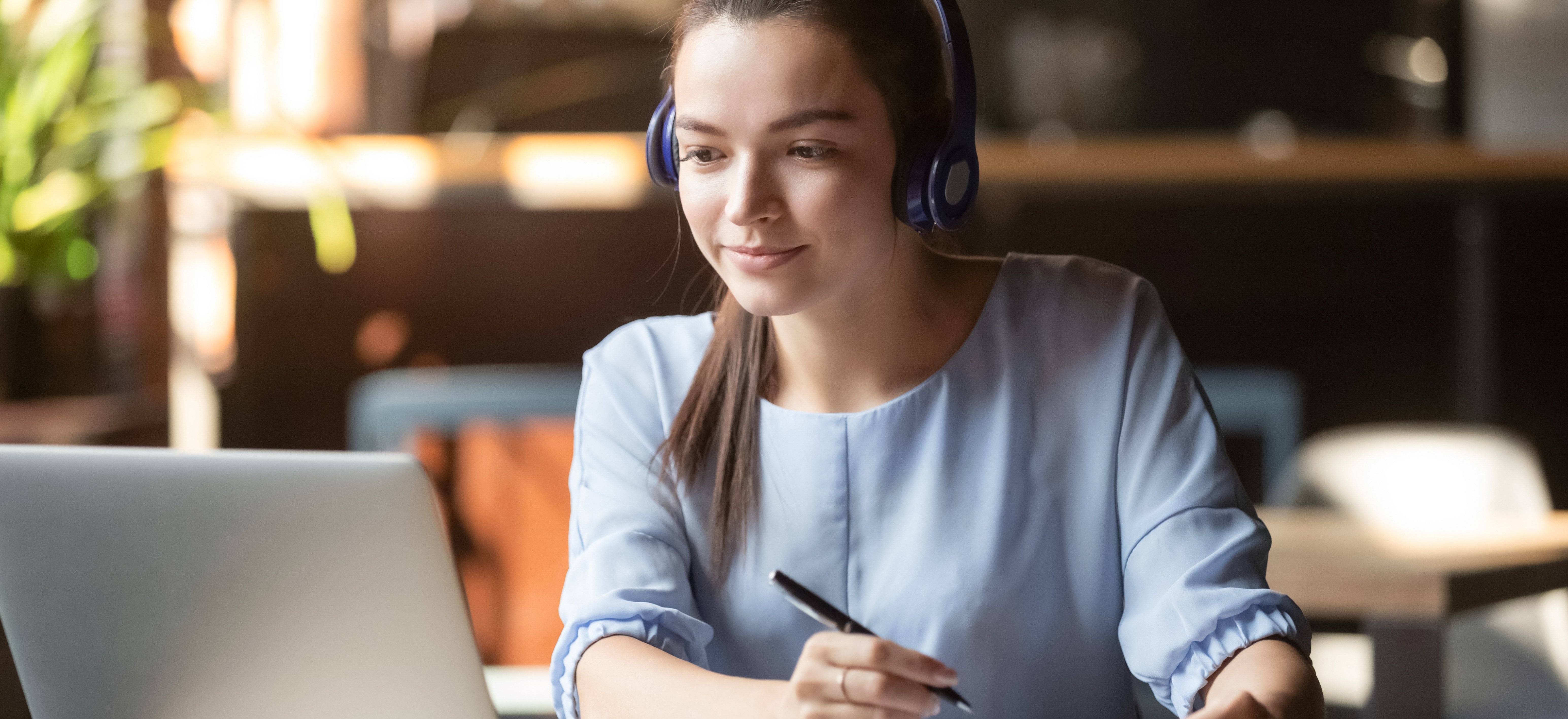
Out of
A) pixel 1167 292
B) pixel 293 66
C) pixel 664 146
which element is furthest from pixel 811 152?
pixel 1167 292

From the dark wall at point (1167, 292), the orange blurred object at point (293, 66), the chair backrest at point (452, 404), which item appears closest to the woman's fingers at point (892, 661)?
the chair backrest at point (452, 404)

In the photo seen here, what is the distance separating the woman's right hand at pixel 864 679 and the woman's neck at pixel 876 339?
312 mm

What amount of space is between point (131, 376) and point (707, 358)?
1759mm

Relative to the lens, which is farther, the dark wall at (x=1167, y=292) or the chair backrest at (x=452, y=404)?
the dark wall at (x=1167, y=292)

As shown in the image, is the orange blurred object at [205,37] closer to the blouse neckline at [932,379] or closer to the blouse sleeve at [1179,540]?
the blouse neckline at [932,379]

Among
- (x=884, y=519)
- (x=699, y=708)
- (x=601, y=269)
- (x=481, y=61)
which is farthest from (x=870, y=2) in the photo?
(x=481, y=61)

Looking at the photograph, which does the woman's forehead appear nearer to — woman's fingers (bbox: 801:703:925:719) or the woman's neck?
the woman's neck

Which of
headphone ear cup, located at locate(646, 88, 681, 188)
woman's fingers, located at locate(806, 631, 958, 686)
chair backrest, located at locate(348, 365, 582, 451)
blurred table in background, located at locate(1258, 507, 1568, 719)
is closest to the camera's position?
woman's fingers, located at locate(806, 631, 958, 686)

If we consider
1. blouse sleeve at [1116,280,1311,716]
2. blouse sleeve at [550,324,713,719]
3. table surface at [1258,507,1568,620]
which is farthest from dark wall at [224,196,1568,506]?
blouse sleeve at [1116,280,1311,716]

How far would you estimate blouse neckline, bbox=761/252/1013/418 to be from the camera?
3.12 feet

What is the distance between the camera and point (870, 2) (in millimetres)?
854

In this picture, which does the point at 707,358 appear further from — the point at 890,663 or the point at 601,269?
the point at 601,269

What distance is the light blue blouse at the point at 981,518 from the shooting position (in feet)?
2.90

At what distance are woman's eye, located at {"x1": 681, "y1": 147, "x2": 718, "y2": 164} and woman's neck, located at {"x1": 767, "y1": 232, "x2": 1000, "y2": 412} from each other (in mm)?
150
